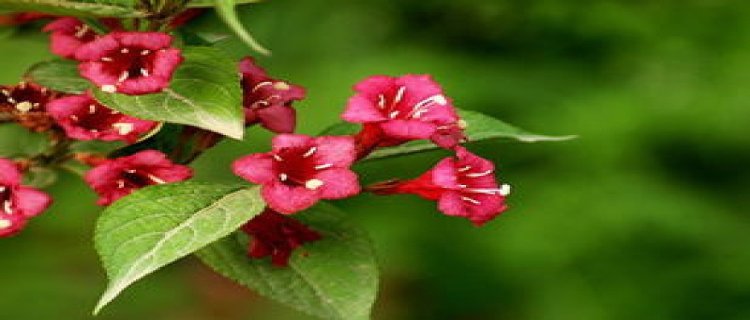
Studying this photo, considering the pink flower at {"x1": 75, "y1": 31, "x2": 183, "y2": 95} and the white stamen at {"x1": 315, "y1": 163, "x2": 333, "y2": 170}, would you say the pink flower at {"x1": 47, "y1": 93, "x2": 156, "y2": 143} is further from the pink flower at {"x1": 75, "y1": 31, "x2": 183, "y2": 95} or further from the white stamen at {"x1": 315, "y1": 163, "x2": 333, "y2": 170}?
the white stamen at {"x1": 315, "y1": 163, "x2": 333, "y2": 170}

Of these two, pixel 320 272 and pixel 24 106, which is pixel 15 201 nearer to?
pixel 24 106

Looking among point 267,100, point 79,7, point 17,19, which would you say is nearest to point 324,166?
point 267,100

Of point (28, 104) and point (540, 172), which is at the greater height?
point (28, 104)

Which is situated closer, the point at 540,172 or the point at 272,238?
the point at 272,238

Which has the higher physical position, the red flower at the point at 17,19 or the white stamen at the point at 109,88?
the white stamen at the point at 109,88

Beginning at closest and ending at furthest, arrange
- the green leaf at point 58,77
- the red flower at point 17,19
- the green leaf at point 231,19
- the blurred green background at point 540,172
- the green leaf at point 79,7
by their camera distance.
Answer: the green leaf at point 231,19, the green leaf at point 79,7, the green leaf at point 58,77, the red flower at point 17,19, the blurred green background at point 540,172

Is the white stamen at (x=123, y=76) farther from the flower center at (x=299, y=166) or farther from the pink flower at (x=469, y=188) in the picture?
the pink flower at (x=469, y=188)


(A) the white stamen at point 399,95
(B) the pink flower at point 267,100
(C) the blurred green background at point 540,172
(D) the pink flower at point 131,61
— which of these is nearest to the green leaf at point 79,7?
(D) the pink flower at point 131,61
